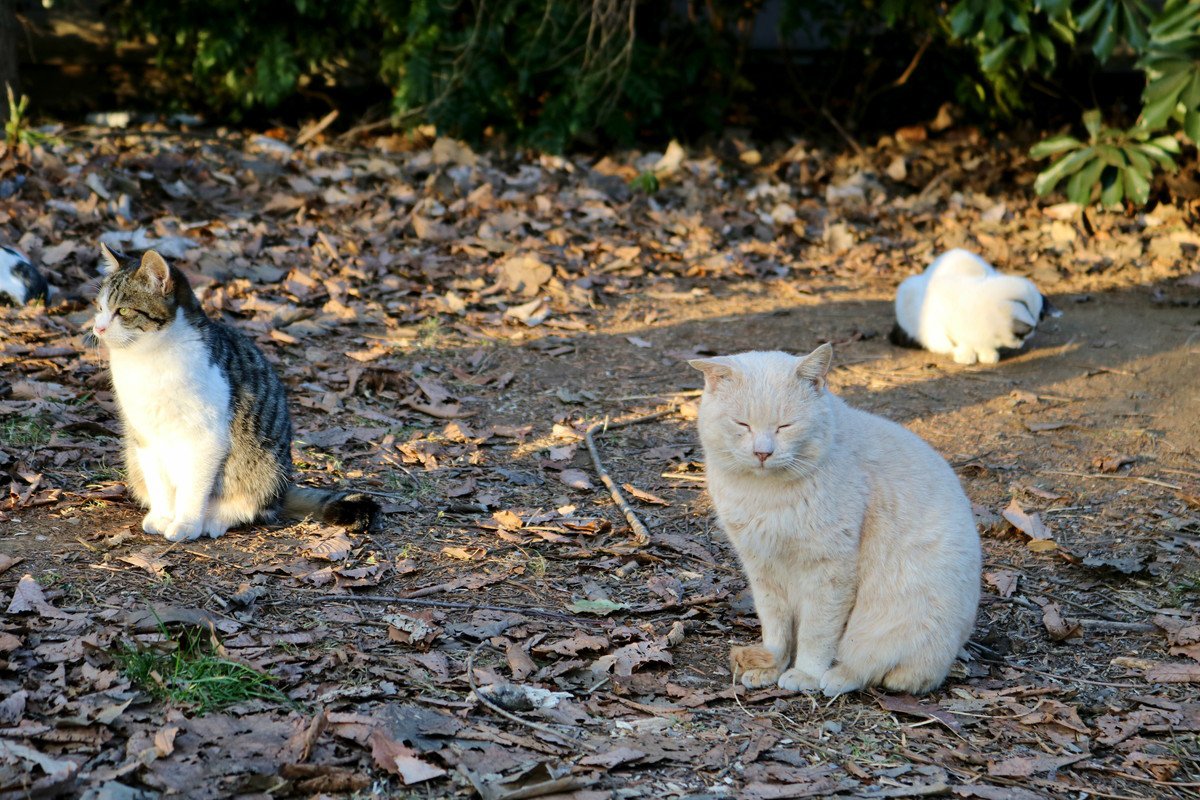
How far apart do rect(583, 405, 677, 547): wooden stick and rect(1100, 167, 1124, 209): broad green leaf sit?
164 inches

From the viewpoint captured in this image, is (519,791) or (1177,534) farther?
(1177,534)

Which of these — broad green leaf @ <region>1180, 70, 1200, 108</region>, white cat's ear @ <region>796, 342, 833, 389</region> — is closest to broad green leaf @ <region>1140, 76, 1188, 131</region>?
broad green leaf @ <region>1180, 70, 1200, 108</region>

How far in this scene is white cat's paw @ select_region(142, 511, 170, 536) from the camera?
13.9ft

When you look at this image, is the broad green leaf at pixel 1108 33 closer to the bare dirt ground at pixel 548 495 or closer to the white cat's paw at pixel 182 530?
the bare dirt ground at pixel 548 495

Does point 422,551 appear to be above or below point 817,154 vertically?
below

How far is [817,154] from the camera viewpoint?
36.0ft

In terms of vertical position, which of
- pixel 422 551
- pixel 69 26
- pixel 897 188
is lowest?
pixel 422 551

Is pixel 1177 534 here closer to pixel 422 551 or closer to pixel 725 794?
pixel 725 794

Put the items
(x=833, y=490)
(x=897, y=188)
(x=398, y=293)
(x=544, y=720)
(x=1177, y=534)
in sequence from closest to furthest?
(x=544, y=720), (x=833, y=490), (x=1177, y=534), (x=398, y=293), (x=897, y=188)

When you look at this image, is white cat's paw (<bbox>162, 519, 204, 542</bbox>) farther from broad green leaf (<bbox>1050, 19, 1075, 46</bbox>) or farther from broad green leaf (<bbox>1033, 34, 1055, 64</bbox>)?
broad green leaf (<bbox>1050, 19, 1075, 46</bbox>)

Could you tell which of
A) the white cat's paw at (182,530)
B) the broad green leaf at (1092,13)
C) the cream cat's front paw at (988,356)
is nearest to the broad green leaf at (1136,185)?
the broad green leaf at (1092,13)

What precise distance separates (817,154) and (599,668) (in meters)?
8.34

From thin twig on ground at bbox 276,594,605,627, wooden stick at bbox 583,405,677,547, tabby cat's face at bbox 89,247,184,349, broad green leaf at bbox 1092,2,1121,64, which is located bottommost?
wooden stick at bbox 583,405,677,547

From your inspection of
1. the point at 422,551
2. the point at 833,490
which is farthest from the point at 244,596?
the point at 833,490
